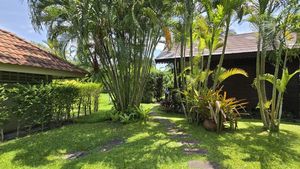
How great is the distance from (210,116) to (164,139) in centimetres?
197

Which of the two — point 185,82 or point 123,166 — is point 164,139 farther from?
point 185,82

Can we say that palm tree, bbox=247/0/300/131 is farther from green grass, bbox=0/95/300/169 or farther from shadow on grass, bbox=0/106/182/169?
shadow on grass, bbox=0/106/182/169

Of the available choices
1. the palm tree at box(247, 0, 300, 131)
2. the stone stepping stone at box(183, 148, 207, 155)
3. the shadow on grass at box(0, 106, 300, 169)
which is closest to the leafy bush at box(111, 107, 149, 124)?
the shadow on grass at box(0, 106, 300, 169)

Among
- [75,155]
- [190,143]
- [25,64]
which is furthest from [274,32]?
[25,64]

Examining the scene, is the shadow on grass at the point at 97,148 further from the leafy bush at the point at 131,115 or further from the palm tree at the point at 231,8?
the palm tree at the point at 231,8

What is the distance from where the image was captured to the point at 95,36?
36.3ft

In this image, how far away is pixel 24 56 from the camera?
10227 mm

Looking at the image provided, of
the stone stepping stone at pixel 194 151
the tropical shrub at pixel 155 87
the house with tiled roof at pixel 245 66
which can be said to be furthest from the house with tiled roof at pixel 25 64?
the tropical shrub at pixel 155 87

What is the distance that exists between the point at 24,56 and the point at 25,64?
108 cm

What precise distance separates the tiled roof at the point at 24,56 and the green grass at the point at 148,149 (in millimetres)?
2537

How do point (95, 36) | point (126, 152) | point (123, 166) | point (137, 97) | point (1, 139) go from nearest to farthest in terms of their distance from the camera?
point (123, 166)
point (126, 152)
point (1, 139)
point (95, 36)
point (137, 97)

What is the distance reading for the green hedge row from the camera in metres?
8.50

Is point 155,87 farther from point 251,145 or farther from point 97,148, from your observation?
point 251,145

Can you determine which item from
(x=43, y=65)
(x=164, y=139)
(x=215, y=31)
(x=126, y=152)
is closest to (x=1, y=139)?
(x=43, y=65)
